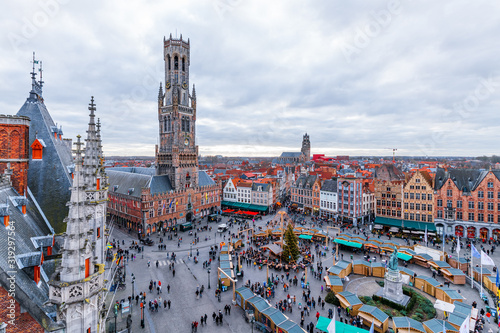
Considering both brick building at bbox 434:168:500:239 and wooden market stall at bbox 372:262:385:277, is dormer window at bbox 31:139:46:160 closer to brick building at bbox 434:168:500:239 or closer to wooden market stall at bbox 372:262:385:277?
wooden market stall at bbox 372:262:385:277

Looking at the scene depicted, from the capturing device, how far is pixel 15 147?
688 inches

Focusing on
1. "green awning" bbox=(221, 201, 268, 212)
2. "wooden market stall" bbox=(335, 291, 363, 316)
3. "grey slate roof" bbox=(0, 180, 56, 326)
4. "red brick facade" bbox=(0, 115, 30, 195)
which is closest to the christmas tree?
"wooden market stall" bbox=(335, 291, 363, 316)

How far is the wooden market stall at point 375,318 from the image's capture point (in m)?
20.9

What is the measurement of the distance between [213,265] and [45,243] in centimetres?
2422

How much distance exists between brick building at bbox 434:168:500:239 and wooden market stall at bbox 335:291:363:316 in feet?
121

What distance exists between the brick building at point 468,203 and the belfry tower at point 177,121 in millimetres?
53525

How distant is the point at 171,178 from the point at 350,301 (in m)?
44.6

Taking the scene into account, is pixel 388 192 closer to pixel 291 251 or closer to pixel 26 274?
pixel 291 251

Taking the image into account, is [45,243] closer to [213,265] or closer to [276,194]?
[213,265]

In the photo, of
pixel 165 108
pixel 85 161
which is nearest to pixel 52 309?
pixel 85 161

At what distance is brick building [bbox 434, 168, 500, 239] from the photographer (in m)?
46.0

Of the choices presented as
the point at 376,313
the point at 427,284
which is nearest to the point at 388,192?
the point at 427,284

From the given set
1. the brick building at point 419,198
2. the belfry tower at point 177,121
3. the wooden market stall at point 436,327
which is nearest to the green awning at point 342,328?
the wooden market stall at point 436,327

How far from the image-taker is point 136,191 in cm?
5150
